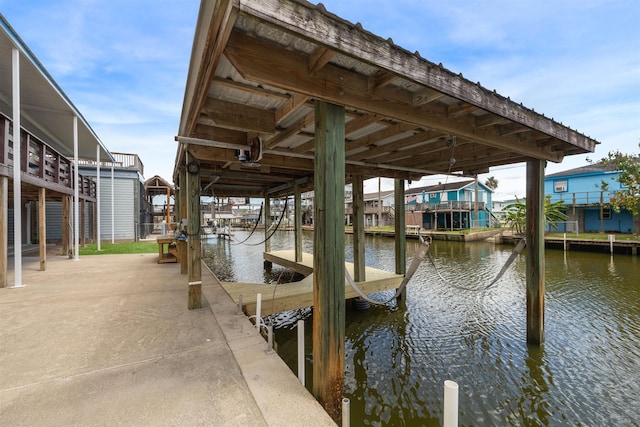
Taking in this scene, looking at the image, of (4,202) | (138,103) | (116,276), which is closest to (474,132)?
(116,276)

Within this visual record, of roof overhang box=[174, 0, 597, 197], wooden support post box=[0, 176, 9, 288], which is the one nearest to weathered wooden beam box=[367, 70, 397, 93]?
roof overhang box=[174, 0, 597, 197]

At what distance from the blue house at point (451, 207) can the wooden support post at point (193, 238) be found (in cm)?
2496

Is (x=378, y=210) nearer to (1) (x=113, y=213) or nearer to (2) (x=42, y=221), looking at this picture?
(1) (x=113, y=213)

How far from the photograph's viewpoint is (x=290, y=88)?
6.84ft

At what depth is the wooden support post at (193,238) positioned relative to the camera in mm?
4156

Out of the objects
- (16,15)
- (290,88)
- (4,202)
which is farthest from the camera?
(16,15)

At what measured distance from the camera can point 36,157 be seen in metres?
8.67

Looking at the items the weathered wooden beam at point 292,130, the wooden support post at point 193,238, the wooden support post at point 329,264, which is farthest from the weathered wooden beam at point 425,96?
the wooden support post at point 193,238

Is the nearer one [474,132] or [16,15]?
[474,132]

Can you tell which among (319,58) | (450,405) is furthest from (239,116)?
(450,405)

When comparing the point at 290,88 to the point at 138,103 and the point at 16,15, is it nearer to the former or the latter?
the point at 16,15

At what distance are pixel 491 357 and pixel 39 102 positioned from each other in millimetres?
13574

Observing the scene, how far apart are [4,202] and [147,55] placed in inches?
303

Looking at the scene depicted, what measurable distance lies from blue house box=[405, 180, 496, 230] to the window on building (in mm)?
5536
